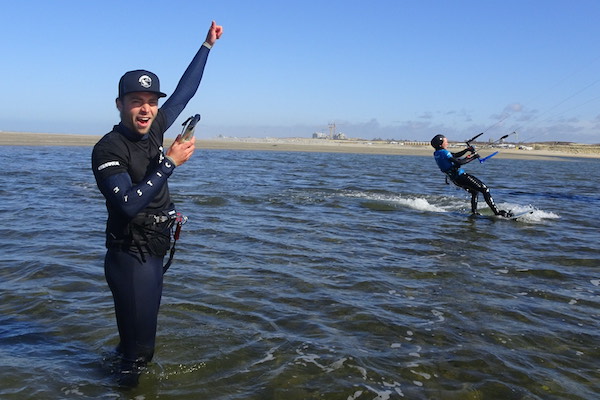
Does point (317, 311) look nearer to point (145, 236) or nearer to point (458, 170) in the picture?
point (145, 236)

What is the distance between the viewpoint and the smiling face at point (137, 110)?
3.85m

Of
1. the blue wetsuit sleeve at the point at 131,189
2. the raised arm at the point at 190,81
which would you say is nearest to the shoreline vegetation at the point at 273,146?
the raised arm at the point at 190,81

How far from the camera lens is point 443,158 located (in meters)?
15.6

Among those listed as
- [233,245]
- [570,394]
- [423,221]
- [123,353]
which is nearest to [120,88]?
[123,353]

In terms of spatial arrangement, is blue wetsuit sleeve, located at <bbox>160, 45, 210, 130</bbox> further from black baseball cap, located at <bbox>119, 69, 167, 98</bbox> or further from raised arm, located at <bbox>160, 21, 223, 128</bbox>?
black baseball cap, located at <bbox>119, 69, 167, 98</bbox>

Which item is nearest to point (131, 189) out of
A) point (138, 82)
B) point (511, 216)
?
point (138, 82)

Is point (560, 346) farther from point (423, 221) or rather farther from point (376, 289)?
point (423, 221)

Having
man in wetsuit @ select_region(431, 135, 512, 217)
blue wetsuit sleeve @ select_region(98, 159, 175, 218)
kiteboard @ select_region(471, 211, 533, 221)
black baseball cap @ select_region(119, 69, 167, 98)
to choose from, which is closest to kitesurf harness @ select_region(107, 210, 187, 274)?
blue wetsuit sleeve @ select_region(98, 159, 175, 218)

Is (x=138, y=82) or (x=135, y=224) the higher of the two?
(x=138, y=82)

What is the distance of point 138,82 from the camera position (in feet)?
12.3

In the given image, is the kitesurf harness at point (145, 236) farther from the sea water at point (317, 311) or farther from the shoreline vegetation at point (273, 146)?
the shoreline vegetation at point (273, 146)

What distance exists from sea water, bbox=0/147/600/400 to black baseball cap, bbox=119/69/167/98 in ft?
8.61

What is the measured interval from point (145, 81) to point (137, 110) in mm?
235

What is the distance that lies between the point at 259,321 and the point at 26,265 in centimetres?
424
